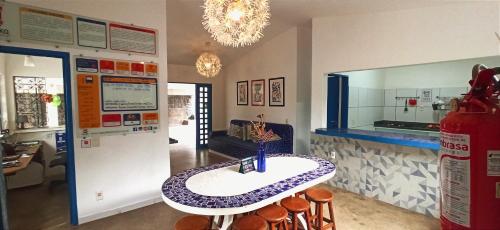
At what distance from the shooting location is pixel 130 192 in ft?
10.0

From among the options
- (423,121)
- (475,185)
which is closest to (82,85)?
(475,185)

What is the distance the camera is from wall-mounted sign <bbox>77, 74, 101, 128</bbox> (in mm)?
2668

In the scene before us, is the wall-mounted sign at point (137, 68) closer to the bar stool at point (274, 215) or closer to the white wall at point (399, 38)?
the bar stool at point (274, 215)

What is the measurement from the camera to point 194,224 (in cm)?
173

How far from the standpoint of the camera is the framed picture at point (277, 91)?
5.23m

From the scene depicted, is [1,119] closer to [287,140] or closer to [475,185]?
[287,140]

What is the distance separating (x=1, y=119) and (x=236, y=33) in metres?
4.42

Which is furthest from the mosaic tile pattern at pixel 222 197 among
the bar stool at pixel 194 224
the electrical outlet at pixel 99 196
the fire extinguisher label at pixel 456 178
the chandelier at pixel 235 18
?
the electrical outlet at pixel 99 196

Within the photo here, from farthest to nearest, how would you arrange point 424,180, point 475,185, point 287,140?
point 287,140 → point 424,180 → point 475,185

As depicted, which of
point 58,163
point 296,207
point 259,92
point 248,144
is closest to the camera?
point 296,207

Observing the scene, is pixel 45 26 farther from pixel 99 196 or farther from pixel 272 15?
pixel 272 15

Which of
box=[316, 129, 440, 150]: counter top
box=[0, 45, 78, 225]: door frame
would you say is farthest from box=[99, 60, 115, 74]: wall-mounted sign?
box=[316, 129, 440, 150]: counter top

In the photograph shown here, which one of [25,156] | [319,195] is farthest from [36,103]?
[319,195]

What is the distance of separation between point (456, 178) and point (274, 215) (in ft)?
4.37
